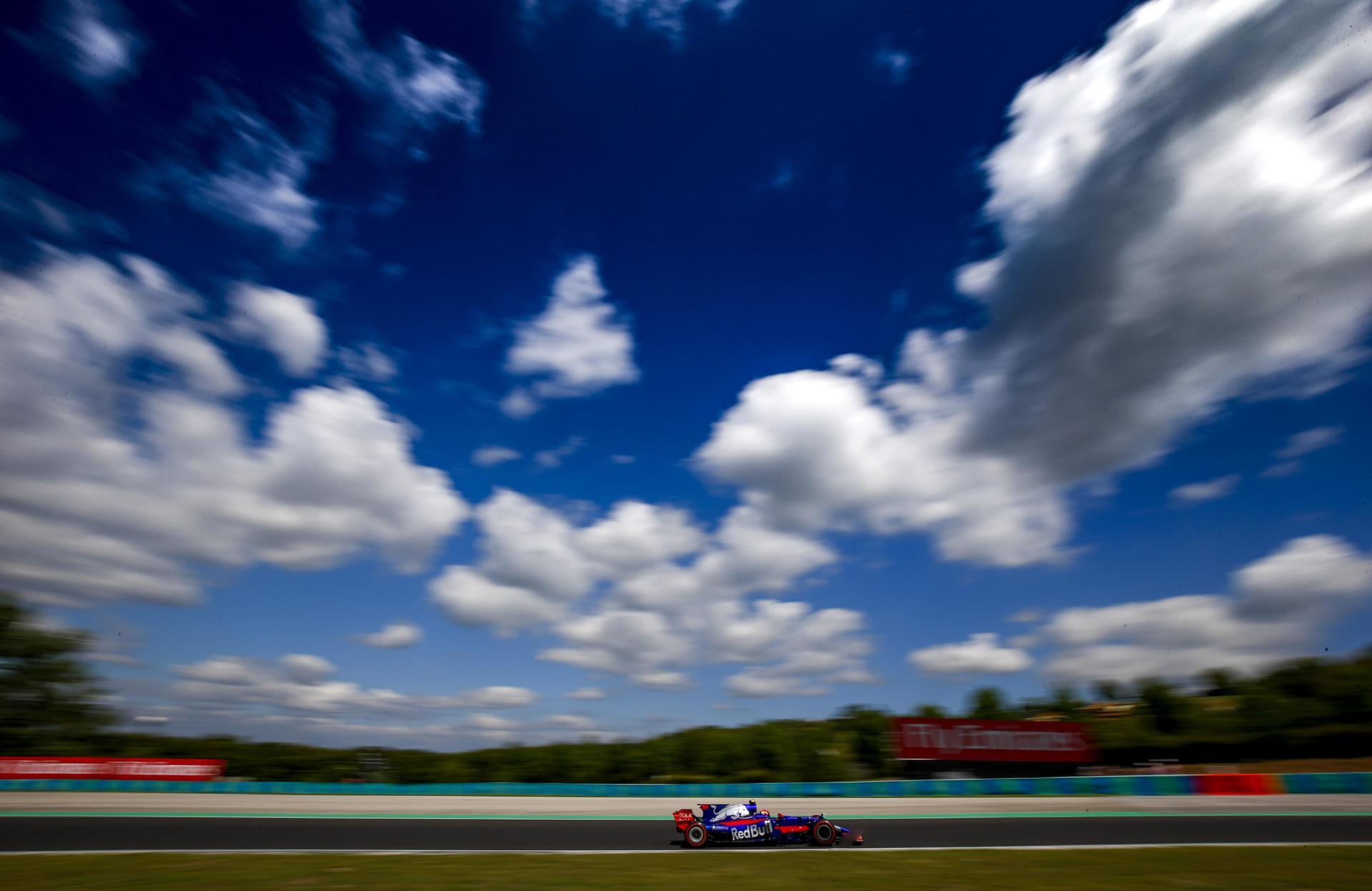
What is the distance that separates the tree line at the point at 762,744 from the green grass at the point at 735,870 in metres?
37.3

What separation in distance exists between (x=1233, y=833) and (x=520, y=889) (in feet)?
69.4

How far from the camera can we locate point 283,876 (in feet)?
44.9

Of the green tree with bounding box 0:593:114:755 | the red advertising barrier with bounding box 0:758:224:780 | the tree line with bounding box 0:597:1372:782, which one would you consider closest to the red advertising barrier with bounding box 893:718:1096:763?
the tree line with bounding box 0:597:1372:782

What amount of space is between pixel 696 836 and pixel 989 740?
3291 centimetres

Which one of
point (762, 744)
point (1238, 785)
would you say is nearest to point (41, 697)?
point (762, 744)

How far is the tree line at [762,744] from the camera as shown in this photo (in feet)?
179

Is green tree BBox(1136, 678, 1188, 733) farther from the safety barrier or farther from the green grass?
the green grass

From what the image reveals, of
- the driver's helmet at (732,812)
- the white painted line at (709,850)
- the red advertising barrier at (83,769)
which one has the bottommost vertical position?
the white painted line at (709,850)

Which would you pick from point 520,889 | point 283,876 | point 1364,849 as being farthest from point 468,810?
point 1364,849

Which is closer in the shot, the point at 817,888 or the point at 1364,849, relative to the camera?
the point at 817,888

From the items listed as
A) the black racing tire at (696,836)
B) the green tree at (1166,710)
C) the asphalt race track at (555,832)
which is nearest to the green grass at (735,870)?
the black racing tire at (696,836)

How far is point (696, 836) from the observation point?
1859cm

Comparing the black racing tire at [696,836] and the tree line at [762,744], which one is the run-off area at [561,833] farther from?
the tree line at [762,744]

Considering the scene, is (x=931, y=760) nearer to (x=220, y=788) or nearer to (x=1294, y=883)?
(x=1294, y=883)
